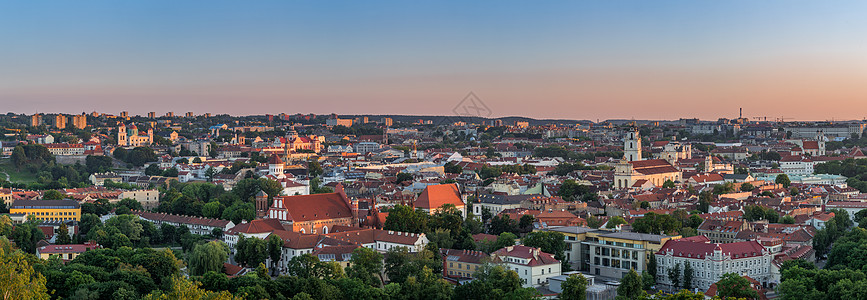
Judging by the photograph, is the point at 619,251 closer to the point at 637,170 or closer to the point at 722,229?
the point at 722,229

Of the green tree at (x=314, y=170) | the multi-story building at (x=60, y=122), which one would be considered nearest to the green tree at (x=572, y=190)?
the green tree at (x=314, y=170)

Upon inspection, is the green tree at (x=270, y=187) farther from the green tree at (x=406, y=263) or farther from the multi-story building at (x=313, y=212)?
the green tree at (x=406, y=263)

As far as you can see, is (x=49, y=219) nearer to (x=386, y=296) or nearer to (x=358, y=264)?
(x=358, y=264)

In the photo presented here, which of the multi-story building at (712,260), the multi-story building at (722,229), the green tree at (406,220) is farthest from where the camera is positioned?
the green tree at (406,220)

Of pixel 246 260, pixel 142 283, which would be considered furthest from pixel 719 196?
pixel 142 283

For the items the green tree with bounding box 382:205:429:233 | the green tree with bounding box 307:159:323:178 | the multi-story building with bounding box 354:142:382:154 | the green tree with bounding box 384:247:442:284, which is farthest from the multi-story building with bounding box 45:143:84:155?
the green tree with bounding box 384:247:442:284
